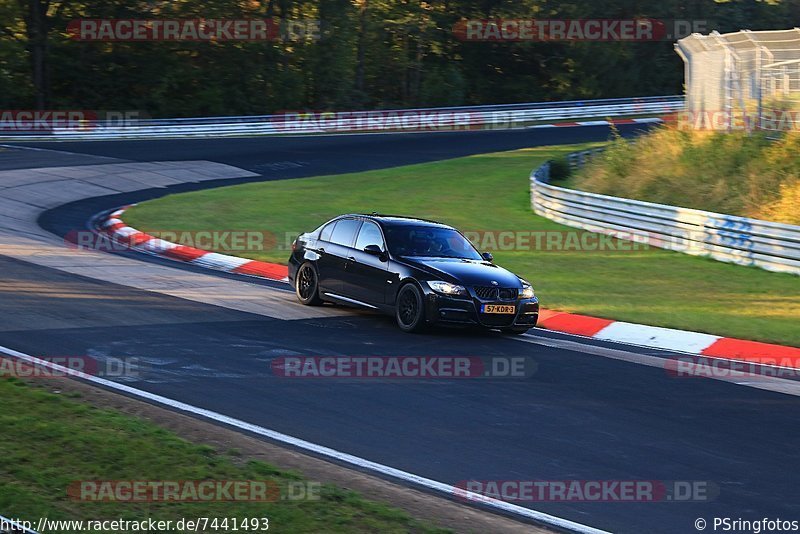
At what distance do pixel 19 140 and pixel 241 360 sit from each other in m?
32.0

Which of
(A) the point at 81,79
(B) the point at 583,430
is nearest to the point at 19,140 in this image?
(A) the point at 81,79

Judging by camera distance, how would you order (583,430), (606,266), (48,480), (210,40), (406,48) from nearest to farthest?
(48,480) < (583,430) < (606,266) < (210,40) < (406,48)

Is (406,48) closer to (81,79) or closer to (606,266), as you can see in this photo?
(81,79)

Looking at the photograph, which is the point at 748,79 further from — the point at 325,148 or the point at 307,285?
the point at 325,148

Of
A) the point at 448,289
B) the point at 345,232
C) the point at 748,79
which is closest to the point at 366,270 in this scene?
the point at 345,232

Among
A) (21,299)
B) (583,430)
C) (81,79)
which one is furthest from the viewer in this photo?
(81,79)

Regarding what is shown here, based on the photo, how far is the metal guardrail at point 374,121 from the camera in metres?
42.0

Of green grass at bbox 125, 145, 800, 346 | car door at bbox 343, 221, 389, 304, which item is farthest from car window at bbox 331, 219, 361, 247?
green grass at bbox 125, 145, 800, 346

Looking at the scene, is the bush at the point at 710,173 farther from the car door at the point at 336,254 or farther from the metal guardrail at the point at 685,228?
the car door at the point at 336,254

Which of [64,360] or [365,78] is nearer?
[64,360]

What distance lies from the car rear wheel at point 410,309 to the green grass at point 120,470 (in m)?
5.06

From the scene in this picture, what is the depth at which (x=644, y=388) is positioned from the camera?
396 inches

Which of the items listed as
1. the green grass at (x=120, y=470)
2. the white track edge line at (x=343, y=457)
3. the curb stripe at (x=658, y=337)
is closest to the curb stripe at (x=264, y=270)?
the curb stripe at (x=658, y=337)

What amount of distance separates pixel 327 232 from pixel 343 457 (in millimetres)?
7370
